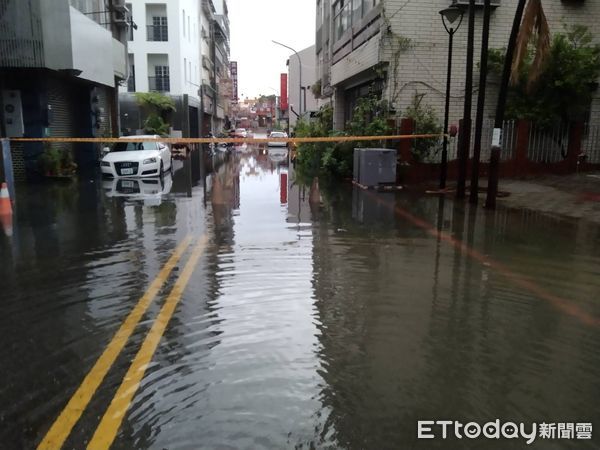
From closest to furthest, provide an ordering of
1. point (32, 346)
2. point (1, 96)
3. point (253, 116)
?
point (32, 346), point (1, 96), point (253, 116)

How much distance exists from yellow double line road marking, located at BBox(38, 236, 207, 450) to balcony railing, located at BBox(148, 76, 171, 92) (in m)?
40.7

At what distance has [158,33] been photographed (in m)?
44.6

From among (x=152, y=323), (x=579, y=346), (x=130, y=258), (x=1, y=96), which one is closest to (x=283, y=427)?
(x=152, y=323)

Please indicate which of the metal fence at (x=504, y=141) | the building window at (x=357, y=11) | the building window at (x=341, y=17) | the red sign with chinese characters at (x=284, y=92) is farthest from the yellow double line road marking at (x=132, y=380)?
the red sign with chinese characters at (x=284, y=92)

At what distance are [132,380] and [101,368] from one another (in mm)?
329

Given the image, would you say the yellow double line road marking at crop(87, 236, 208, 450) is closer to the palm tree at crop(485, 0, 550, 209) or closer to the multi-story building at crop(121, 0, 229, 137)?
the palm tree at crop(485, 0, 550, 209)

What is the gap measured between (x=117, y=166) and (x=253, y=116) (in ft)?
510

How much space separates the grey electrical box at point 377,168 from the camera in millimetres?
15680

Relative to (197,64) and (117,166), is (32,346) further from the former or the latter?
(197,64)

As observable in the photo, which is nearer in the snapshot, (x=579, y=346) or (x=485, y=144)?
(x=579, y=346)

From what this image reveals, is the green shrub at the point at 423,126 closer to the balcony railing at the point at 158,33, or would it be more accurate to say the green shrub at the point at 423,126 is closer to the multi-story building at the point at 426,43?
the multi-story building at the point at 426,43

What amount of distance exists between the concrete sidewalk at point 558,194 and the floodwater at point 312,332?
191cm

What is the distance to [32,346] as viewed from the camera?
14.7 feet

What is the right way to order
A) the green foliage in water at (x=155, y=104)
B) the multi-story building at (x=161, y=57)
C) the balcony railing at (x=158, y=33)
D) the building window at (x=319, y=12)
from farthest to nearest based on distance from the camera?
the balcony railing at (x=158, y=33) → the multi-story building at (x=161, y=57) → the green foliage in water at (x=155, y=104) → the building window at (x=319, y=12)
